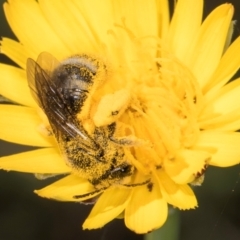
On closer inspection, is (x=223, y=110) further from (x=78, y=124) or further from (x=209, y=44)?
(x=78, y=124)

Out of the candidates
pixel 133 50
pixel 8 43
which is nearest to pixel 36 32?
pixel 8 43

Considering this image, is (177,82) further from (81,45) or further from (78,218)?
(78,218)

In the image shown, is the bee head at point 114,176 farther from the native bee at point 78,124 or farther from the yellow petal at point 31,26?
the yellow petal at point 31,26

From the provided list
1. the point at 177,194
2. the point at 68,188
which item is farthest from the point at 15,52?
the point at 177,194

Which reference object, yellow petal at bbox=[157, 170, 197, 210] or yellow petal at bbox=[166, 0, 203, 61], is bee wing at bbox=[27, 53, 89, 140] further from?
yellow petal at bbox=[166, 0, 203, 61]

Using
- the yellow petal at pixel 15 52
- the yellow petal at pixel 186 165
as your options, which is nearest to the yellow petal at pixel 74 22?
the yellow petal at pixel 15 52

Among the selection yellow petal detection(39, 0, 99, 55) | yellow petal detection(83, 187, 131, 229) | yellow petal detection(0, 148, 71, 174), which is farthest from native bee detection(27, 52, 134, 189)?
yellow petal detection(39, 0, 99, 55)
